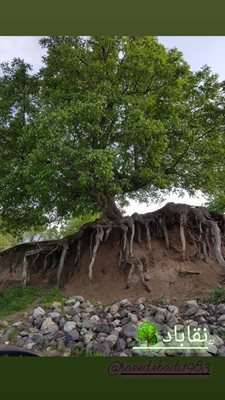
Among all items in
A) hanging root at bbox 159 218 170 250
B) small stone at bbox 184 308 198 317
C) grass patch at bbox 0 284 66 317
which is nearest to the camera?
small stone at bbox 184 308 198 317

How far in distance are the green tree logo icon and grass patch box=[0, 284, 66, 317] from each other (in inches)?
109

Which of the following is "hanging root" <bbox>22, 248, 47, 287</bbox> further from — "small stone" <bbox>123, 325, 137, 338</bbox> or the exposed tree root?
"small stone" <bbox>123, 325, 137, 338</bbox>

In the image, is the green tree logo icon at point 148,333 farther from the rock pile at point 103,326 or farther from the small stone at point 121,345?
the small stone at point 121,345

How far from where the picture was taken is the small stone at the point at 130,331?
23.5 ft

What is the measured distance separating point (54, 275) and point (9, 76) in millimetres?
6437

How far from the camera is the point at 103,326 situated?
766cm

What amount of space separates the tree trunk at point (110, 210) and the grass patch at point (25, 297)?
8.11 ft

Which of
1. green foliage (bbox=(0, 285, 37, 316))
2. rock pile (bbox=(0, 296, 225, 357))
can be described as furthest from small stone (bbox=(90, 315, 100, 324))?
green foliage (bbox=(0, 285, 37, 316))

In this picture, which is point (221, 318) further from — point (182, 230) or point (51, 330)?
point (182, 230)

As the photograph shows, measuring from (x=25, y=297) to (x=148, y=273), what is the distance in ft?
10.5

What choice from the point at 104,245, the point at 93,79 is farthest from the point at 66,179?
the point at 93,79

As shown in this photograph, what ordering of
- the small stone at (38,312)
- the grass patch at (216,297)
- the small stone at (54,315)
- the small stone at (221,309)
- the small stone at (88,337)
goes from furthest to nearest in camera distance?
the small stone at (38,312) → the small stone at (54,315) → the grass patch at (216,297) → the small stone at (221,309) → the small stone at (88,337)

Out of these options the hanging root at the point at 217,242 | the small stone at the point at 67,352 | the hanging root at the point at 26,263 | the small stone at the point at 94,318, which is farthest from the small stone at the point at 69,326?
the hanging root at the point at 217,242

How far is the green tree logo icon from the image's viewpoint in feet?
22.3
